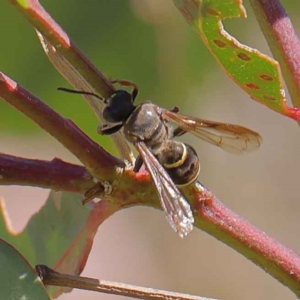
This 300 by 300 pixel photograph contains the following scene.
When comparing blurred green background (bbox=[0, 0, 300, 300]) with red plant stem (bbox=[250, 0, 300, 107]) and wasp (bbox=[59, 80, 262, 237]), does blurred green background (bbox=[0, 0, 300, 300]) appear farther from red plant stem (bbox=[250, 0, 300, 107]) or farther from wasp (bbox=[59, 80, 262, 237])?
red plant stem (bbox=[250, 0, 300, 107])

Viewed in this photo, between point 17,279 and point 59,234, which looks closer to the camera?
point 17,279

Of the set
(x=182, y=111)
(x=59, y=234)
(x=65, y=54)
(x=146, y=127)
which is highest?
(x=65, y=54)

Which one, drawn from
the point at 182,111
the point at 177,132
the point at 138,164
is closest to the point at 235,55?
the point at 138,164

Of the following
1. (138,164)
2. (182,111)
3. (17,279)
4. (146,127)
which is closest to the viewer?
(17,279)

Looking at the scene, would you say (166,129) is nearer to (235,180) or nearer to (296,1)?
(296,1)

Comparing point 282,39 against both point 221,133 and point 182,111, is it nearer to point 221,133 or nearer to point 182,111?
→ point 221,133

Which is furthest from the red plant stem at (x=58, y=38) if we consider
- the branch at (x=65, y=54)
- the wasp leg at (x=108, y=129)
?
the wasp leg at (x=108, y=129)

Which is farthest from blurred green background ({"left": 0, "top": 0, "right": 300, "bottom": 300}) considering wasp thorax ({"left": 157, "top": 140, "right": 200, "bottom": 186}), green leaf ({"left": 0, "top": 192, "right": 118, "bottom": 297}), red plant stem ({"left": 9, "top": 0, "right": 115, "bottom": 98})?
red plant stem ({"left": 9, "top": 0, "right": 115, "bottom": 98})
